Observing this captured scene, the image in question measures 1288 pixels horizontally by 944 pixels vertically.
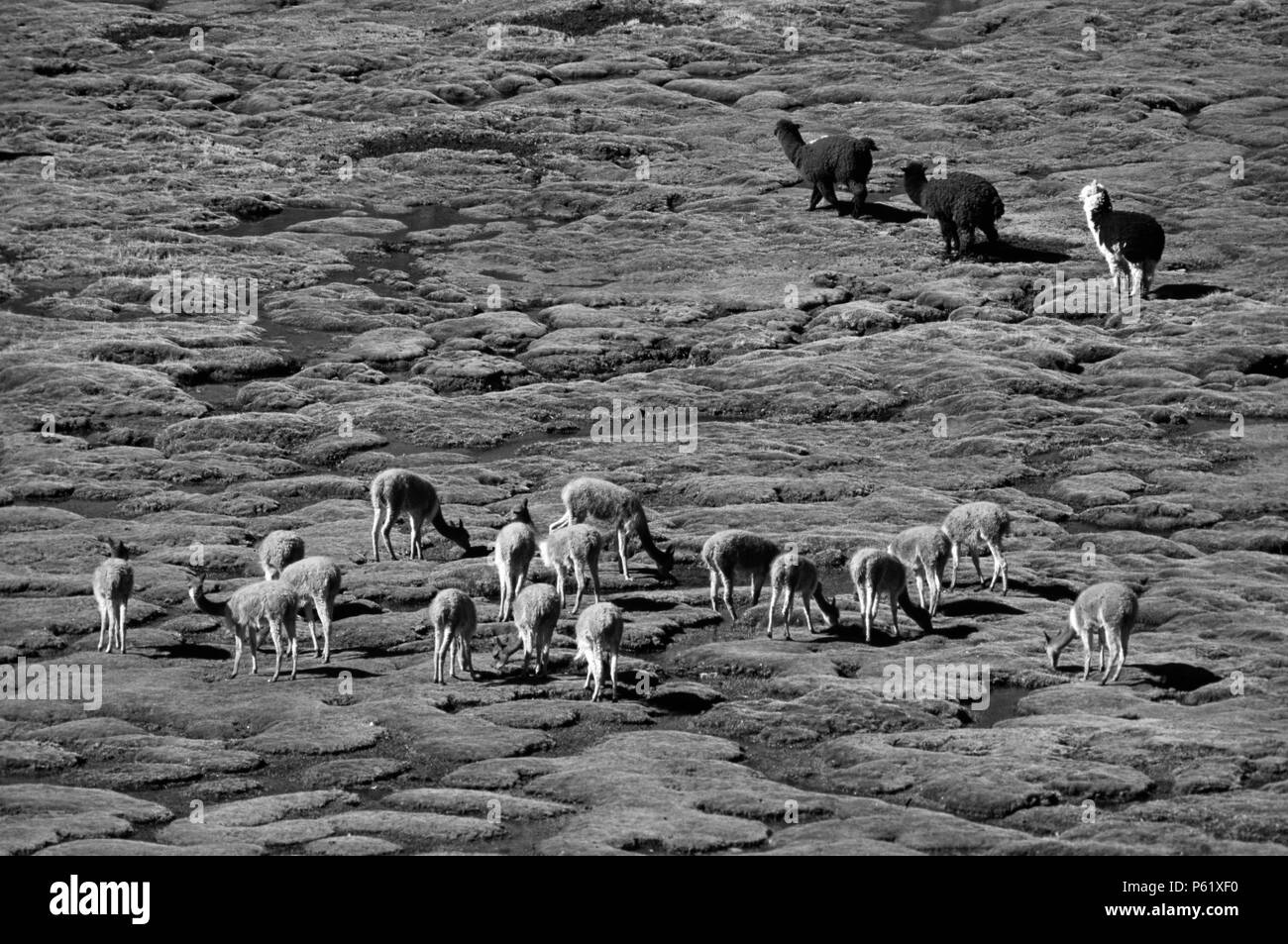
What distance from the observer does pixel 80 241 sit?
3588 inches

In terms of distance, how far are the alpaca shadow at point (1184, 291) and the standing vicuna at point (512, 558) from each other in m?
42.9

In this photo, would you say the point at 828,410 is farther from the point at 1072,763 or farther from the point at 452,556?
the point at 1072,763

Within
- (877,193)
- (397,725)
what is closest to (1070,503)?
(397,725)

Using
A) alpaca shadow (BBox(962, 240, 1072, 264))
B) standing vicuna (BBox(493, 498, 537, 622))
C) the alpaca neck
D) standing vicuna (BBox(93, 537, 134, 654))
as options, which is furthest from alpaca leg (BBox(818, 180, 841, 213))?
standing vicuna (BBox(93, 537, 134, 654))

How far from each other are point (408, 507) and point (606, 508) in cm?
575

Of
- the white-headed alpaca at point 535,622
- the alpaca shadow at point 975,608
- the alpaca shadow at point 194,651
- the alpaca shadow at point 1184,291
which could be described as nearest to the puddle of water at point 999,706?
the alpaca shadow at point 975,608

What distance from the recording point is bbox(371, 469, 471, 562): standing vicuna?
143 feet

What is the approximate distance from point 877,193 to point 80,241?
1708 inches

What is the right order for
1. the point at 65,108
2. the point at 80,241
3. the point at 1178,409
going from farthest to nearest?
the point at 65,108, the point at 80,241, the point at 1178,409

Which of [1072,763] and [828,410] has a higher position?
[828,410]

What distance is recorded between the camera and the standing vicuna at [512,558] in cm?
3825

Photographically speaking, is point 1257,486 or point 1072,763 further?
point 1257,486

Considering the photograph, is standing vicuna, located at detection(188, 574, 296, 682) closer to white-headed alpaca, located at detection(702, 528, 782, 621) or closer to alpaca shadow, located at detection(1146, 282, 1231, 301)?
white-headed alpaca, located at detection(702, 528, 782, 621)

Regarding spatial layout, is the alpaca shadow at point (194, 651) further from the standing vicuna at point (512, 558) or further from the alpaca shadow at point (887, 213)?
the alpaca shadow at point (887, 213)
